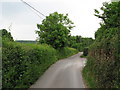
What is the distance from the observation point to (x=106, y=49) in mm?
8352

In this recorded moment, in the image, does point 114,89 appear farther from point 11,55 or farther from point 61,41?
point 61,41

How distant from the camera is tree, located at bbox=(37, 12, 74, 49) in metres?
30.2

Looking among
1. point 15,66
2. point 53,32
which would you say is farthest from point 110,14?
point 53,32

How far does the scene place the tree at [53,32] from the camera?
3023 centimetres

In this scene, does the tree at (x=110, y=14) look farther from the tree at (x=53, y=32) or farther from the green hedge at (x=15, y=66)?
the tree at (x=53, y=32)

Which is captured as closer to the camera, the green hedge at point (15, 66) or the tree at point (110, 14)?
the green hedge at point (15, 66)

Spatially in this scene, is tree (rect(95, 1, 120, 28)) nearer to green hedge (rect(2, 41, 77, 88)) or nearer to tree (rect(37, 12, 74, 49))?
green hedge (rect(2, 41, 77, 88))

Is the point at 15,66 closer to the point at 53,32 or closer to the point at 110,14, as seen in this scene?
the point at 110,14

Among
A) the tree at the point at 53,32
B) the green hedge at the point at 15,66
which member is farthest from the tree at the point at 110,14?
the tree at the point at 53,32

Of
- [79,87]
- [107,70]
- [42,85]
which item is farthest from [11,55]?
[107,70]

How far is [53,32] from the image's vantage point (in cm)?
2977

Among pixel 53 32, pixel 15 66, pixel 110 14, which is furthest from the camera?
pixel 53 32

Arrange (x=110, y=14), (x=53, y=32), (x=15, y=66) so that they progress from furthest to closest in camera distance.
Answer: (x=53, y=32) < (x=110, y=14) < (x=15, y=66)

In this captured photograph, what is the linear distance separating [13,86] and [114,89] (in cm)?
512
